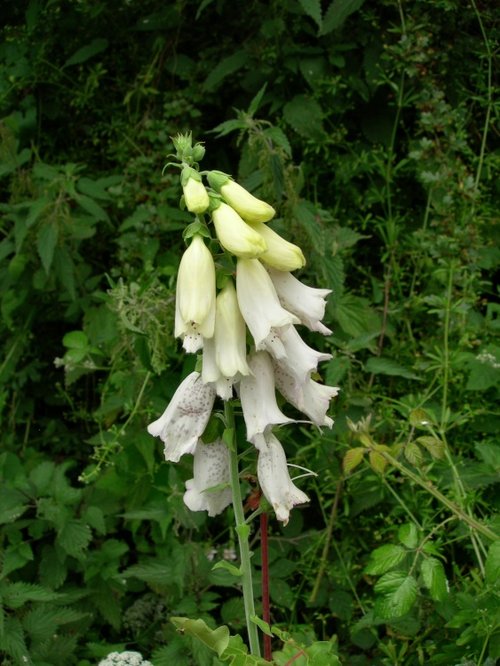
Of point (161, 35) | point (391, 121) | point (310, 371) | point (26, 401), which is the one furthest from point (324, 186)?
point (310, 371)

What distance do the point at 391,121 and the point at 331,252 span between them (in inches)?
36.8

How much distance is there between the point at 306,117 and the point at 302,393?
177 centimetres

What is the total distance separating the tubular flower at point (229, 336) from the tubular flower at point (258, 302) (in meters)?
0.02

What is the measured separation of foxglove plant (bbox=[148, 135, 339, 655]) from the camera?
1.47m

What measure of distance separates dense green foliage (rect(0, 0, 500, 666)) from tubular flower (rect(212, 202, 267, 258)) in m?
0.72

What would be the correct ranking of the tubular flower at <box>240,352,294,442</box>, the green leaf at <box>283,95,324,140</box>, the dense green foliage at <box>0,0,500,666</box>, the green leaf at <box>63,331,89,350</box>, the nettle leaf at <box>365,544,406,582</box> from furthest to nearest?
the green leaf at <box>283,95,324,140</box> → the green leaf at <box>63,331,89,350</box> → the dense green foliage at <box>0,0,500,666</box> → the nettle leaf at <box>365,544,406,582</box> → the tubular flower at <box>240,352,294,442</box>

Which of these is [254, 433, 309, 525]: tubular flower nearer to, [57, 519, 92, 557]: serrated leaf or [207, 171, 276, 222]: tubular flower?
[207, 171, 276, 222]: tubular flower

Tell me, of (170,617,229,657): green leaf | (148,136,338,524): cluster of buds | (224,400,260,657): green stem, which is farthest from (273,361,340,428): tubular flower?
(170,617,229,657): green leaf

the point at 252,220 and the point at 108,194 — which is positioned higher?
the point at 252,220

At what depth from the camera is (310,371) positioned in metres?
1.57

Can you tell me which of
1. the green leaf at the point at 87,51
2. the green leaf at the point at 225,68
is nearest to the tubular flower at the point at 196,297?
the green leaf at the point at 225,68

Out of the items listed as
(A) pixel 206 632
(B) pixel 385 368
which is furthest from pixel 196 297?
(B) pixel 385 368

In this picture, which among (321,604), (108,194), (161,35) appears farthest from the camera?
(161,35)

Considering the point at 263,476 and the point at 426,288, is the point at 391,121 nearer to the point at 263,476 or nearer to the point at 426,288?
the point at 426,288
